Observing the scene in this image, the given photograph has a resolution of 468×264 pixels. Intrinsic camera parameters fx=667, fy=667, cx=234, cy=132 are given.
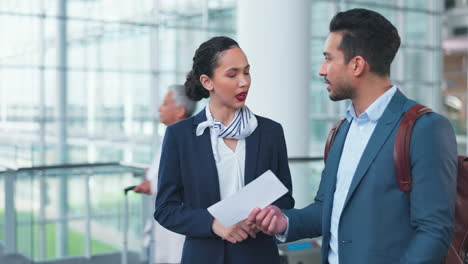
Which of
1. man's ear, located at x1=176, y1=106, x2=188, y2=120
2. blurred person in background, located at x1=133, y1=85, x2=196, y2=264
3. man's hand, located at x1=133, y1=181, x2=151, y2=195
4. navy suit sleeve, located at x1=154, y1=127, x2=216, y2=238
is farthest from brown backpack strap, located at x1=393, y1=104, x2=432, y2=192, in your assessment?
man's hand, located at x1=133, y1=181, x2=151, y2=195

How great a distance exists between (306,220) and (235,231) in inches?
10.3

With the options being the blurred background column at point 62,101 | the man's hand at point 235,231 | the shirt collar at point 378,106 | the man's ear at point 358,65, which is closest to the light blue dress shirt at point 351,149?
the shirt collar at point 378,106

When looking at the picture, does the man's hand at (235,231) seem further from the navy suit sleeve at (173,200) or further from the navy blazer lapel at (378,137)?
the navy blazer lapel at (378,137)

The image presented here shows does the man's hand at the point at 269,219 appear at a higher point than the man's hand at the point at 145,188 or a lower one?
higher

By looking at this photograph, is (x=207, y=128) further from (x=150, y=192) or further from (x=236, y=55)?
(x=150, y=192)

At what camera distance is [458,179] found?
2.04 metres

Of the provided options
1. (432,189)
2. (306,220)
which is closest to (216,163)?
(306,220)

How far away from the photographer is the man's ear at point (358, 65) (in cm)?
206

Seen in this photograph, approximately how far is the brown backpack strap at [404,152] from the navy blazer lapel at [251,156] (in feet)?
2.05

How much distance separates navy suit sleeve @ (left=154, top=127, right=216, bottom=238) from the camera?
238 centimetres

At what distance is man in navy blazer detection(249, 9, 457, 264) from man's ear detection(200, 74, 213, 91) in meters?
0.49

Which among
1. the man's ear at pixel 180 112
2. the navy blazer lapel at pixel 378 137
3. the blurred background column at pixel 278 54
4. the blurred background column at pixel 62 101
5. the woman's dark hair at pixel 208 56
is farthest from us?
the blurred background column at pixel 62 101

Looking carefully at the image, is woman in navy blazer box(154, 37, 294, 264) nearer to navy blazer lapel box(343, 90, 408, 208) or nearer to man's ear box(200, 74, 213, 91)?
man's ear box(200, 74, 213, 91)

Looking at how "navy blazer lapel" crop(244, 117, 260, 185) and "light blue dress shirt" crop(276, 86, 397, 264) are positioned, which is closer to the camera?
"light blue dress shirt" crop(276, 86, 397, 264)
